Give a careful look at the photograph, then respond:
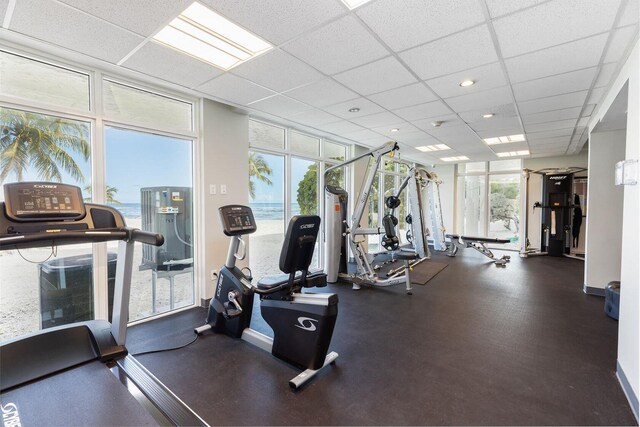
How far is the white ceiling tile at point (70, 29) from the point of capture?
1854 mm

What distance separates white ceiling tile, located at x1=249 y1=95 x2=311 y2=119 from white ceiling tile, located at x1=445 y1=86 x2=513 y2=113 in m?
1.84

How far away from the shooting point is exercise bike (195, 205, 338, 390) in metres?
2.14

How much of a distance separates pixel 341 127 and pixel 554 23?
3.09 meters

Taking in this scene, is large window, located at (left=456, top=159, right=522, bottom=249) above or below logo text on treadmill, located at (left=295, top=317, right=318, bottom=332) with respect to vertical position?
above

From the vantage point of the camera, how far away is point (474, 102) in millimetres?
3502

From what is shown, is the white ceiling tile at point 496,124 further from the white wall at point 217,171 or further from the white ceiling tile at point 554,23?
the white wall at point 217,171

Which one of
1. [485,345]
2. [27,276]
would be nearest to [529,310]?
[485,345]

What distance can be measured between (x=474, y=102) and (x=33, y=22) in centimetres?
415

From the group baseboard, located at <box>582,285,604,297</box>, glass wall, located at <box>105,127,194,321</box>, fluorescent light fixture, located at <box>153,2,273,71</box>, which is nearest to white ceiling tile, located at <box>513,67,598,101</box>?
fluorescent light fixture, located at <box>153,2,273,71</box>

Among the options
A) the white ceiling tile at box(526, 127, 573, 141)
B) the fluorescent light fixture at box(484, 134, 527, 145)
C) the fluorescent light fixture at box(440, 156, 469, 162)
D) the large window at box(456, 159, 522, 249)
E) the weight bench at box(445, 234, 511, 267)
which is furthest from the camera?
the large window at box(456, 159, 522, 249)

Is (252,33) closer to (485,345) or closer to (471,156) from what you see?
(485,345)

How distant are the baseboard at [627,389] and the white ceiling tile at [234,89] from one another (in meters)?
3.85

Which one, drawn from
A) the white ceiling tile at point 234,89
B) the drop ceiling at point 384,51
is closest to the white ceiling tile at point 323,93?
the drop ceiling at point 384,51

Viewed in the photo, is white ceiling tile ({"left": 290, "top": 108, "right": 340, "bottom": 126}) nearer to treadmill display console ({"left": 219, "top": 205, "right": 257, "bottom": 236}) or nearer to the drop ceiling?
the drop ceiling
